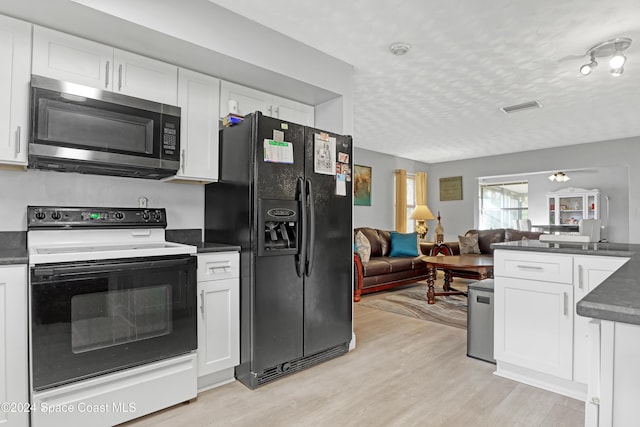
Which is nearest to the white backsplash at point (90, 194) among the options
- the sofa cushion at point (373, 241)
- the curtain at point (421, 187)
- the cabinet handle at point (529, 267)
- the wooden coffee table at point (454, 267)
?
the cabinet handle at point (529, 267)

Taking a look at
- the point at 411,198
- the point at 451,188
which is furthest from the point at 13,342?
the point at 451,188

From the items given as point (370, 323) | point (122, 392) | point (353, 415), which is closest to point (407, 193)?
point (370, 323)

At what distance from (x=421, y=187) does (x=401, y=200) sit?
1.01 meters

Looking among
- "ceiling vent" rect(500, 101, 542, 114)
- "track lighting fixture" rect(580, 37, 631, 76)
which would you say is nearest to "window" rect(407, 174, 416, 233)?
"ceiling vent" rect(500, 101, 542, 114)

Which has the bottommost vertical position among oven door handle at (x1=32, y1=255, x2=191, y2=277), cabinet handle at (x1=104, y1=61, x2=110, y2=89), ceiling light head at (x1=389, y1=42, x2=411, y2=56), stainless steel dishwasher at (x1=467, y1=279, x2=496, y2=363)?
stainless steel dishwasher at (x1=467, y1=279, x2=496, y2=363)

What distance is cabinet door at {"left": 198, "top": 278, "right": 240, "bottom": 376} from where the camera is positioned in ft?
7.47

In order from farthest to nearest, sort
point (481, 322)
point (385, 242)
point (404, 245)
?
point (385, 242) < point (404, 245) < point (481, 322)

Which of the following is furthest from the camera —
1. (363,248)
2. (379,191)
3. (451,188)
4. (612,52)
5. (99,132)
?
(451,188)

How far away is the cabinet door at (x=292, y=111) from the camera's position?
3.08 meters

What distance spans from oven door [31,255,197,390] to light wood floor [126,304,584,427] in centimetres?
41

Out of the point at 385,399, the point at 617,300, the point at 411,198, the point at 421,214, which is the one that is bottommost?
the point at 385,399

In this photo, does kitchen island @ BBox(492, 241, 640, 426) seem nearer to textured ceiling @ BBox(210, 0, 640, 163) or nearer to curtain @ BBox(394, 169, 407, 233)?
textured ceiling @ BBox(210, 0, 640, 163)

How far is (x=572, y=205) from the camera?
7.71m

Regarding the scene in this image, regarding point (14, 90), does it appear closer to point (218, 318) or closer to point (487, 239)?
point (218, 318)
